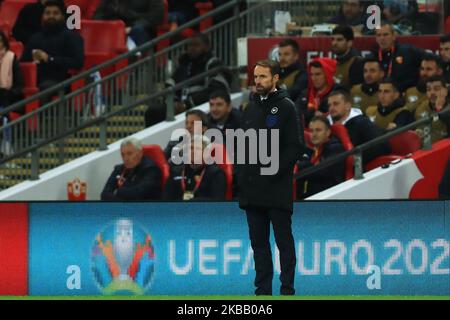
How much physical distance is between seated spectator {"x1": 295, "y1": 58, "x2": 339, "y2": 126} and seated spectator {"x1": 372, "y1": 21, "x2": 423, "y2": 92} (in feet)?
1.47

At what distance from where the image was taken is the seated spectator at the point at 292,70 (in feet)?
47.6

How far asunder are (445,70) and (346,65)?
34.7 inches

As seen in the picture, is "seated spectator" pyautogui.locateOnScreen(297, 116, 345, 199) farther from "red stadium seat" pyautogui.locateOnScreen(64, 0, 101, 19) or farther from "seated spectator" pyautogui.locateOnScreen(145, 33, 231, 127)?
"red stadium seat" pyautogui.locateOnScreen(64, 0, 101, 19)

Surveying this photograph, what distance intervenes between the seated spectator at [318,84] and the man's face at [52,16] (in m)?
2.34

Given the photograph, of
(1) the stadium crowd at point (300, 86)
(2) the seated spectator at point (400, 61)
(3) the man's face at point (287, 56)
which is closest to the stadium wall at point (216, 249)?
(1) the stadium crowd at point (300, 86)

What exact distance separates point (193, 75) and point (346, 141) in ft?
6.96

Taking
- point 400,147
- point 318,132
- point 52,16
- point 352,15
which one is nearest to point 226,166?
point 318,132

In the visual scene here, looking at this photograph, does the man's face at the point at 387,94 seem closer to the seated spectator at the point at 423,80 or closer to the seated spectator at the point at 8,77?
the seated spectator at the point at 423,80

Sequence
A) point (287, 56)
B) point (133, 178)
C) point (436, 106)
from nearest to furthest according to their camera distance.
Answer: point (133, 178) < point (436, 106) < point (287, 56)

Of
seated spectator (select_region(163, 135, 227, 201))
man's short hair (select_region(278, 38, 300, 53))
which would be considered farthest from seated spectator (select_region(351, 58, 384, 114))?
seated spectator (select_region(163, 135, 227, 201))

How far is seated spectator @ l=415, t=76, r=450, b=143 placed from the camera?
45.4 feet

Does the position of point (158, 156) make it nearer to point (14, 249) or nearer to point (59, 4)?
point (14, 249)

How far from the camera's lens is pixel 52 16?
1505cm
